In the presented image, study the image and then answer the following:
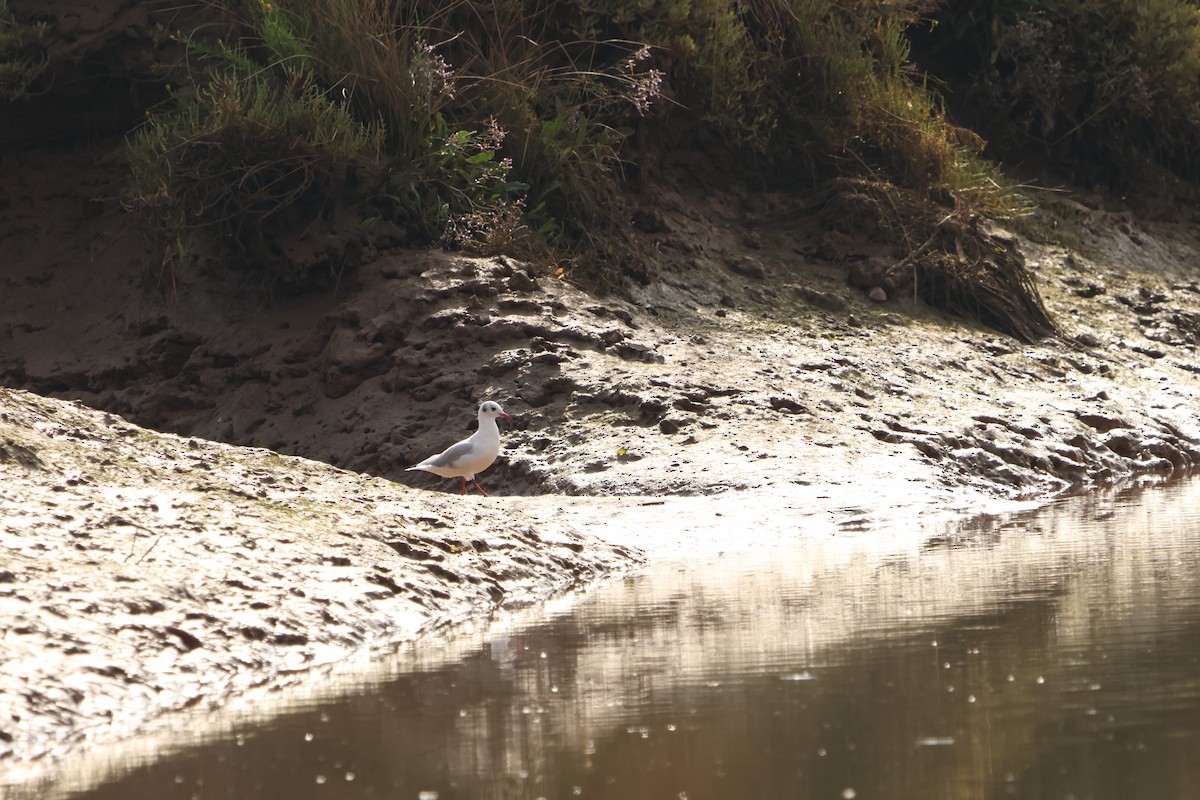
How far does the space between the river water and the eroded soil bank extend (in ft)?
1.72

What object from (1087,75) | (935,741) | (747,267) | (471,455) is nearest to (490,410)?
(471,455)

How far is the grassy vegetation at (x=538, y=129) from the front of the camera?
10703 millimetres

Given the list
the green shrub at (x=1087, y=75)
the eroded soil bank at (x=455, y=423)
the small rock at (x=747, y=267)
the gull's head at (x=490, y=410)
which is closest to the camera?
the eroded soil bank at (x=455, y=423)

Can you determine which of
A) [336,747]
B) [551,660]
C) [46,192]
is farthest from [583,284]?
[336,747]

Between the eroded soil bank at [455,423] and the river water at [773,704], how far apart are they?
524 millimetres

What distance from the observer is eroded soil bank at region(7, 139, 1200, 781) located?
5.16m

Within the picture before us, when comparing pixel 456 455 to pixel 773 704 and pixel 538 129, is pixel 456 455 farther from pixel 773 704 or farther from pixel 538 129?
pixel 773 704

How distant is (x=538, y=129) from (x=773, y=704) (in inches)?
313

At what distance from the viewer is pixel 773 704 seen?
159 inches

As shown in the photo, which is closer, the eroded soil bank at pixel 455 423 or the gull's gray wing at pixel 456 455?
the eroded soil bank at pixel 455 423

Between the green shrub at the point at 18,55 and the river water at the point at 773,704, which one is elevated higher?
the green shrub at the point at 18,55

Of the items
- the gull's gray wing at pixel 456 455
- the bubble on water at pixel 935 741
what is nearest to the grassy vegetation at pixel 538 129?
the gull's gray wing at pixel 456 455

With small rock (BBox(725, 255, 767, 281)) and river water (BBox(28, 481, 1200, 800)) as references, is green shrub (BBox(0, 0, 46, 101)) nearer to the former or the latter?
small rock (BBox(725, 255, 767, 281))

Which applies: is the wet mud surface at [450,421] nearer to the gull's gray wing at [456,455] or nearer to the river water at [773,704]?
the gull's gray wing at [456,455]
